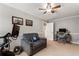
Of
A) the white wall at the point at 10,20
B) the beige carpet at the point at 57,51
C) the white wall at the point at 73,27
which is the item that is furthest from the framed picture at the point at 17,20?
the white wall at the point at 73,27

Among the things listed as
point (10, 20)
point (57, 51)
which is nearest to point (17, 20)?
point (10, 20)

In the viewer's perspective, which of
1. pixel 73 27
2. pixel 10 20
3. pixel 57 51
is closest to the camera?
pixel 10 20

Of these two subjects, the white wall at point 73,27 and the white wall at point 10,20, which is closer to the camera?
the white wall at point 10,20

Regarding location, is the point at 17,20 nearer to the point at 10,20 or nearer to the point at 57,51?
the point at 10,20

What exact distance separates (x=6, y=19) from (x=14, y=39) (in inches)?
24.5

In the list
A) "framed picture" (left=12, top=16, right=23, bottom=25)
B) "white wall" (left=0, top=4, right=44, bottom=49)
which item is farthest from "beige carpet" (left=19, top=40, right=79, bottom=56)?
"framed picture" (left=12, top=16, right=23, bottom=25)

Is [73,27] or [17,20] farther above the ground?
[17,20]

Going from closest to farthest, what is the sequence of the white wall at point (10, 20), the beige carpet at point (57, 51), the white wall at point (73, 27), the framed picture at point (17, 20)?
the white wall at point (10, 20) < the framed picture at point (17, 20) < the beige carpet at point (57, 51) < the white wall at point (73, 27)

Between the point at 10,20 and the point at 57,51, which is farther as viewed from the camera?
the point at 57,51

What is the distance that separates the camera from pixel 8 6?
196cm

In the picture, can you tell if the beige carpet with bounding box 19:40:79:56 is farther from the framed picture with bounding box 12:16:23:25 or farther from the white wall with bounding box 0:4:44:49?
the framed picture with bounding box 12:16:23:25

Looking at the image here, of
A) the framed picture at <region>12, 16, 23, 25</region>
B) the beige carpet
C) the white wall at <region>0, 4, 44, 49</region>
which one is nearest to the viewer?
the white wall at <region>0, 4, 44, 49</region>

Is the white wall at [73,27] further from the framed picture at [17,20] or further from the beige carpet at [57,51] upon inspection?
the framed picture at [17,20]

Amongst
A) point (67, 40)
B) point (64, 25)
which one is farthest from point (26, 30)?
point (67, 40)
